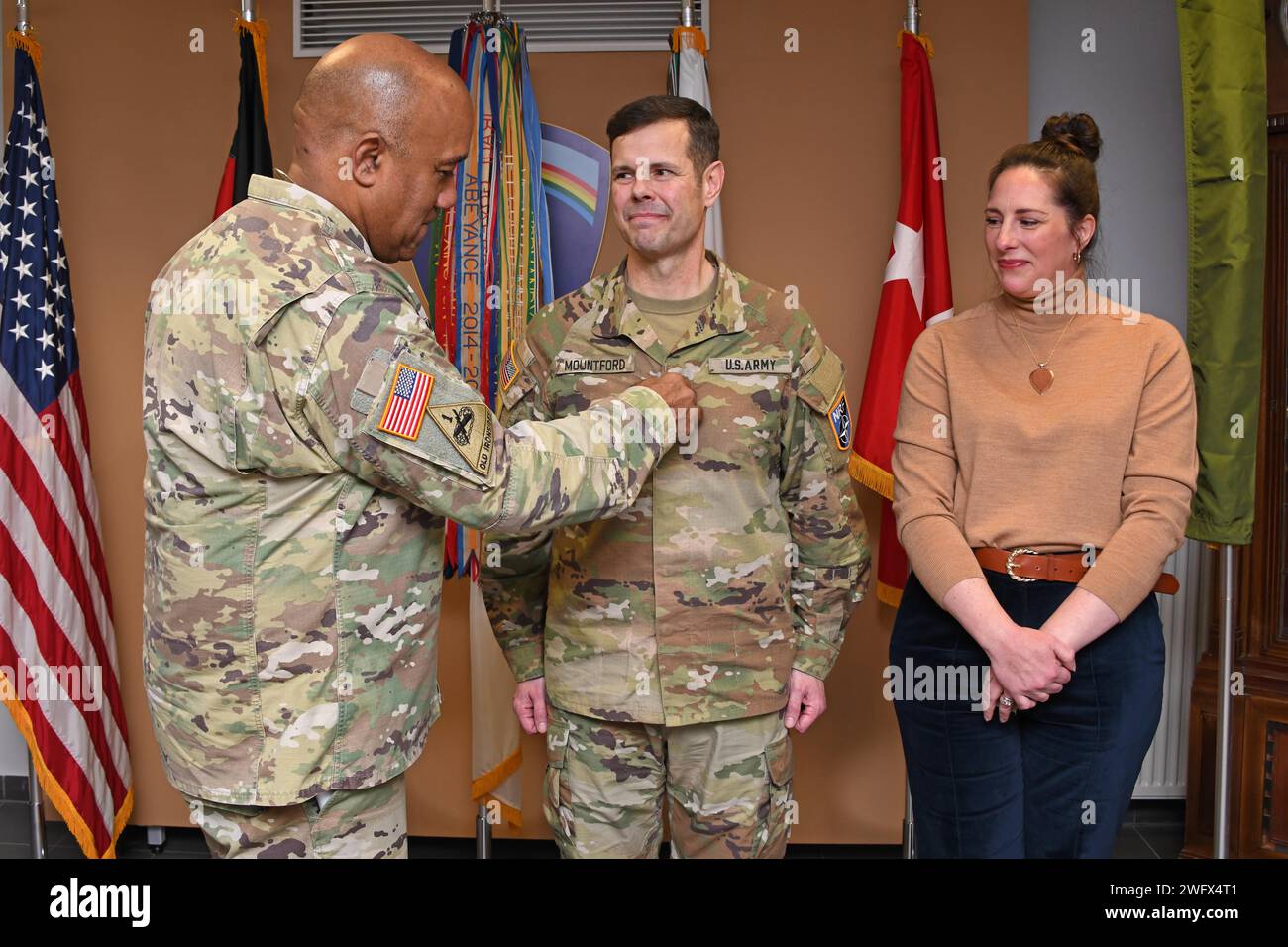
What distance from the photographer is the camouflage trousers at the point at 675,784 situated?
204cm

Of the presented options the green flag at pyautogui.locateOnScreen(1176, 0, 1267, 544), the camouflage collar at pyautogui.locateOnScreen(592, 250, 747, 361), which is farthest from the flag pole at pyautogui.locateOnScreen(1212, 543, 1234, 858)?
the camouflage collar at pyautogui.locateOnScreen(592, 250, 747, 361)

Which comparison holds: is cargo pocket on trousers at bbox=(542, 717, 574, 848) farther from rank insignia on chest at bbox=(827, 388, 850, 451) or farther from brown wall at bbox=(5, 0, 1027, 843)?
brown wall at bbox=(5, 0, 1027, 843)

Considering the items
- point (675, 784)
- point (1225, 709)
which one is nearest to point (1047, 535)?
point (675, 784)

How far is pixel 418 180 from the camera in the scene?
1.61m

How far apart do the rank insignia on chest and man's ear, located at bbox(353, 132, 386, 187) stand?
37.2 inches

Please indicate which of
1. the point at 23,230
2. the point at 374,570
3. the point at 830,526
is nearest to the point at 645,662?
the point at 830,526

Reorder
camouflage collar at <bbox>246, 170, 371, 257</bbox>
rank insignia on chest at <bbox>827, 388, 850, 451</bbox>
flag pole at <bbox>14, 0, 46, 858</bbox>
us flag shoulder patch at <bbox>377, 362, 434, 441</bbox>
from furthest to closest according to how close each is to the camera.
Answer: flag pole at <bbox>14, 0, 46, 858</bbox>
rank insignia on chest at <bbox>827, 388, 850, 451</bbox>
camouflage collar at <bbox>246, 170, 371, 257</bbox>
us flag shoulder patch at <bbox>377, 362, 434, 441</bbox>

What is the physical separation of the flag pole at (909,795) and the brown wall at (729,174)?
7cm

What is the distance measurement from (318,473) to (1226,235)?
2.12 metres

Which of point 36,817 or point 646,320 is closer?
point 646,320

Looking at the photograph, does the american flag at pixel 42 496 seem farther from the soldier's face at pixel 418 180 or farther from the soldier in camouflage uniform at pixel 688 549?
the soldier's face at pixel 418 180

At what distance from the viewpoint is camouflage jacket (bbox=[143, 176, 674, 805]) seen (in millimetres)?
1476

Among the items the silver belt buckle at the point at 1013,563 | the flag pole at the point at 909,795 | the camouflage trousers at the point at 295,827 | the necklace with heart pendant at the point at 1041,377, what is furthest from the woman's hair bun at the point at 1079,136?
the camouflage trousers at the point at 295,827

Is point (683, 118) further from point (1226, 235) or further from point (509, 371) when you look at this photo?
point (1226, 235)
